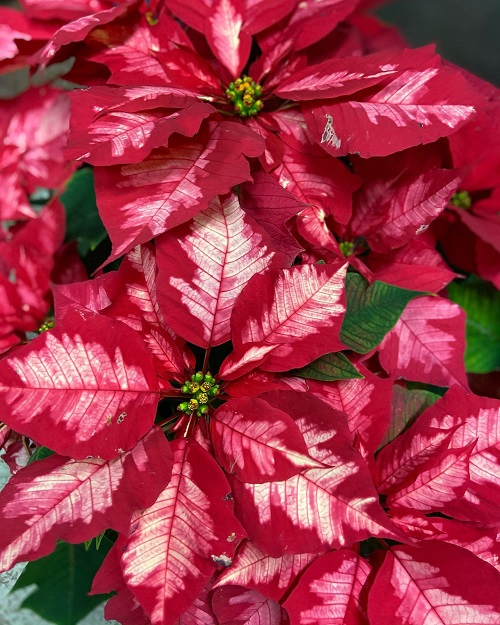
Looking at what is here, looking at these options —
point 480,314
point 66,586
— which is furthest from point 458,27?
point 66,586

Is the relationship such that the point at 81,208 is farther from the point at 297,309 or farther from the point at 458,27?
the point at 458,27

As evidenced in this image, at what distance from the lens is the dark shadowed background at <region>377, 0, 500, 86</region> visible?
170 cm

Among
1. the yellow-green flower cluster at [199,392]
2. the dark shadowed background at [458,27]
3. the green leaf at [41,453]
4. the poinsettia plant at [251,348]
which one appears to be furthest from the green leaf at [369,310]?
the dark shadowed background at [458,27]

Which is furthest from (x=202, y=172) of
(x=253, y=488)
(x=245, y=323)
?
(x=253, y=488)

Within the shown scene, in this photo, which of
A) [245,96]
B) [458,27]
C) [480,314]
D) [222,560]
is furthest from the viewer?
[458,27]

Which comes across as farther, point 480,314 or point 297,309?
point 480,314

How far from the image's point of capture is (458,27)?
5.66 ft

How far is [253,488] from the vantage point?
0.41 meters

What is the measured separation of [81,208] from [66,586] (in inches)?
14.2

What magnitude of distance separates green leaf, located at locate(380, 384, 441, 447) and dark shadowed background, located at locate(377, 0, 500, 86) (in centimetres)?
144

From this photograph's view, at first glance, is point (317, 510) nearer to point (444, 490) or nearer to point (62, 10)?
point (444, 490)

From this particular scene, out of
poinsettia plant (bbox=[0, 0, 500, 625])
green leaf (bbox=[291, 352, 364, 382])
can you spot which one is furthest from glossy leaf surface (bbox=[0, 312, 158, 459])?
green leaf (bbox=[291, 352, 364, 382])

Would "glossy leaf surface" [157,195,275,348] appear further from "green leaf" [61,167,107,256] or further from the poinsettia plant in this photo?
"green leaf" [61,167,107,256]

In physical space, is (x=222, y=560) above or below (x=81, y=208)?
below
